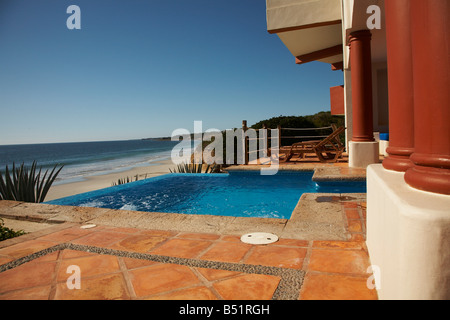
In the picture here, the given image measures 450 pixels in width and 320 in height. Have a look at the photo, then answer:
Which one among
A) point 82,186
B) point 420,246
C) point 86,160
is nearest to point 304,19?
point 420,246

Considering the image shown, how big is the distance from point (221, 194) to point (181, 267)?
15.6ft

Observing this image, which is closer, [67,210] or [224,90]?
[67,210]

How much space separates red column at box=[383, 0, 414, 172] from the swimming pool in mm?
3340

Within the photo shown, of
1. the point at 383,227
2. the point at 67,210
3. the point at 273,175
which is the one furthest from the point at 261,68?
the point at 383,227

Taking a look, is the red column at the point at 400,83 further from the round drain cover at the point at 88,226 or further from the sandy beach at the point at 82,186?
the sandy beach at the point at 82,186

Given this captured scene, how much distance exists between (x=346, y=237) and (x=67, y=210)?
3634 mm

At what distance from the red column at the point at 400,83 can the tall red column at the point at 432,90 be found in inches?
20.9

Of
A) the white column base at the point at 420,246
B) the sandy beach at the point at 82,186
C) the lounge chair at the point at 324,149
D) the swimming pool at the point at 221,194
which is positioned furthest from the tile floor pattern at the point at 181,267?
the sandy beach at the point at 82,186

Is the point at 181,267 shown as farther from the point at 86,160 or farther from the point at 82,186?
the point at 86,160

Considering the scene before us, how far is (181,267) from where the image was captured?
6.35 ft

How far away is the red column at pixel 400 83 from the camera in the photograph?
1465mm

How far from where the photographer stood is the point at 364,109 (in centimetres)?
613

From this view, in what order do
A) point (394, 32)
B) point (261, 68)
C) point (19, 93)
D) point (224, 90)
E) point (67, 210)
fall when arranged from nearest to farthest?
point (394, 32), point (67, 210), point (261, 68), point (19, 93), point (224, 90)

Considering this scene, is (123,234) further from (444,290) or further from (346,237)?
(444,290)
